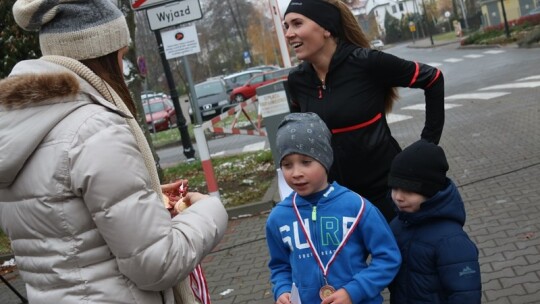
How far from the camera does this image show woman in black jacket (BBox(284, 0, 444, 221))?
3.13 meters

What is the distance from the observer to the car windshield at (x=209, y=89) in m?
30.1

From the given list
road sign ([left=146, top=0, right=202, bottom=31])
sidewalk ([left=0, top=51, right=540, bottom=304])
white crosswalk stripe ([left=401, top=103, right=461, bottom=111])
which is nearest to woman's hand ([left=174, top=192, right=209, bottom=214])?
sidewalk ([left=0, top=51, right=540, bottom=304])

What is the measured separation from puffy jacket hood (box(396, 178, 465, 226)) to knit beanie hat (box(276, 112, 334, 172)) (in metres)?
0.44

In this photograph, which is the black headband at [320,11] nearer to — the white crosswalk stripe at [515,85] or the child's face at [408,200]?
the child's face at [408,200]

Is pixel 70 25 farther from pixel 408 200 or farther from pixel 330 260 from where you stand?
pixel 408 200

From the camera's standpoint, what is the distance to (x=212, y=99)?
2983 centimetres

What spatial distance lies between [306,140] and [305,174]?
0.48 ft

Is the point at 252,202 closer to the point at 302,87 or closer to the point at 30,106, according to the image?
the point at 302,87

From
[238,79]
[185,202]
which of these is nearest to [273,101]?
[185,202]

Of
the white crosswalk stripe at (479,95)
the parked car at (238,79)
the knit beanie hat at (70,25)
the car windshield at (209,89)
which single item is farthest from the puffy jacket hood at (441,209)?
the parked car at (238,79)

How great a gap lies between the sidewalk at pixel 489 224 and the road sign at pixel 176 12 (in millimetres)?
2610

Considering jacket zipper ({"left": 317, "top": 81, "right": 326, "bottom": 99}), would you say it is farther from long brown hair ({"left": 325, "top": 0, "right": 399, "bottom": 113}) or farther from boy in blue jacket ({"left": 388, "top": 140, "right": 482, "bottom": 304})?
boy in blue jacket ({"left": 388, "top": 140, "right": 482, "bottom": 304})

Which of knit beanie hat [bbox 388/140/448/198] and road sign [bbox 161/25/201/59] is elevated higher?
road sign [bbox 161/25/201/59]

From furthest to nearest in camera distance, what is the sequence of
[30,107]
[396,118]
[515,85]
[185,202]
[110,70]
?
1. [515,85]
2. [396,118]
3. [185,202]
4. [110,70]
5. [30,107]
